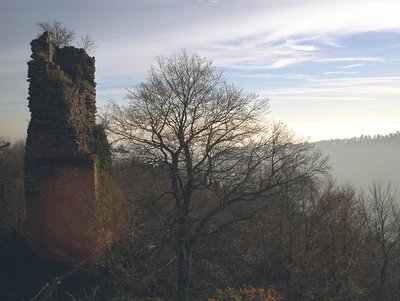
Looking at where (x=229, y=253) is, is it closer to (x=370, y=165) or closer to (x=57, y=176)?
(x=57, y=176)

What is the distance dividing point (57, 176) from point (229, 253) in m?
7.47

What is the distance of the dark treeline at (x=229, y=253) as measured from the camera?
397 inches

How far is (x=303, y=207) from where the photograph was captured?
2538 centimetres

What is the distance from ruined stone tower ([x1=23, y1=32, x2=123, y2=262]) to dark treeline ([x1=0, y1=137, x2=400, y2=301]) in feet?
1.97

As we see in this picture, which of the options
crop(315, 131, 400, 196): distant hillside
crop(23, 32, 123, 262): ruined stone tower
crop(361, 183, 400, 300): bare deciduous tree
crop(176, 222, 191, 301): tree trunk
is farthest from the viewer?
crop(315, 131, 400, 196): distant hillside

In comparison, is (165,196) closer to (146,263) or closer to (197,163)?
(197,163)

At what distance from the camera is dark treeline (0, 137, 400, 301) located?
10.1 meters

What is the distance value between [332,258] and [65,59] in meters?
16.9

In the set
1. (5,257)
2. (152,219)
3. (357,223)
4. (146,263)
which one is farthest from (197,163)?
(357,223)

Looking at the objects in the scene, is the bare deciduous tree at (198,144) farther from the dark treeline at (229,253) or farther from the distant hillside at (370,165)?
the distant hillside at (370,165)

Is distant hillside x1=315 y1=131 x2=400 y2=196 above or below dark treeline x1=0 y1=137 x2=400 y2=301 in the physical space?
above

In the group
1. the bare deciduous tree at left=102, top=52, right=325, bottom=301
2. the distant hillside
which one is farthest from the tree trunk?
the distant hillside

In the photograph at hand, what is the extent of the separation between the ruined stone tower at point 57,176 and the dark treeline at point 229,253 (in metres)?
0.60

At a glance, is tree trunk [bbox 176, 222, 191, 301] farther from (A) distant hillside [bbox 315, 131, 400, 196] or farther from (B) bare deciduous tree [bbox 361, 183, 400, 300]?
(A) distant hillside [bbox 315, 131, 400, 196]
